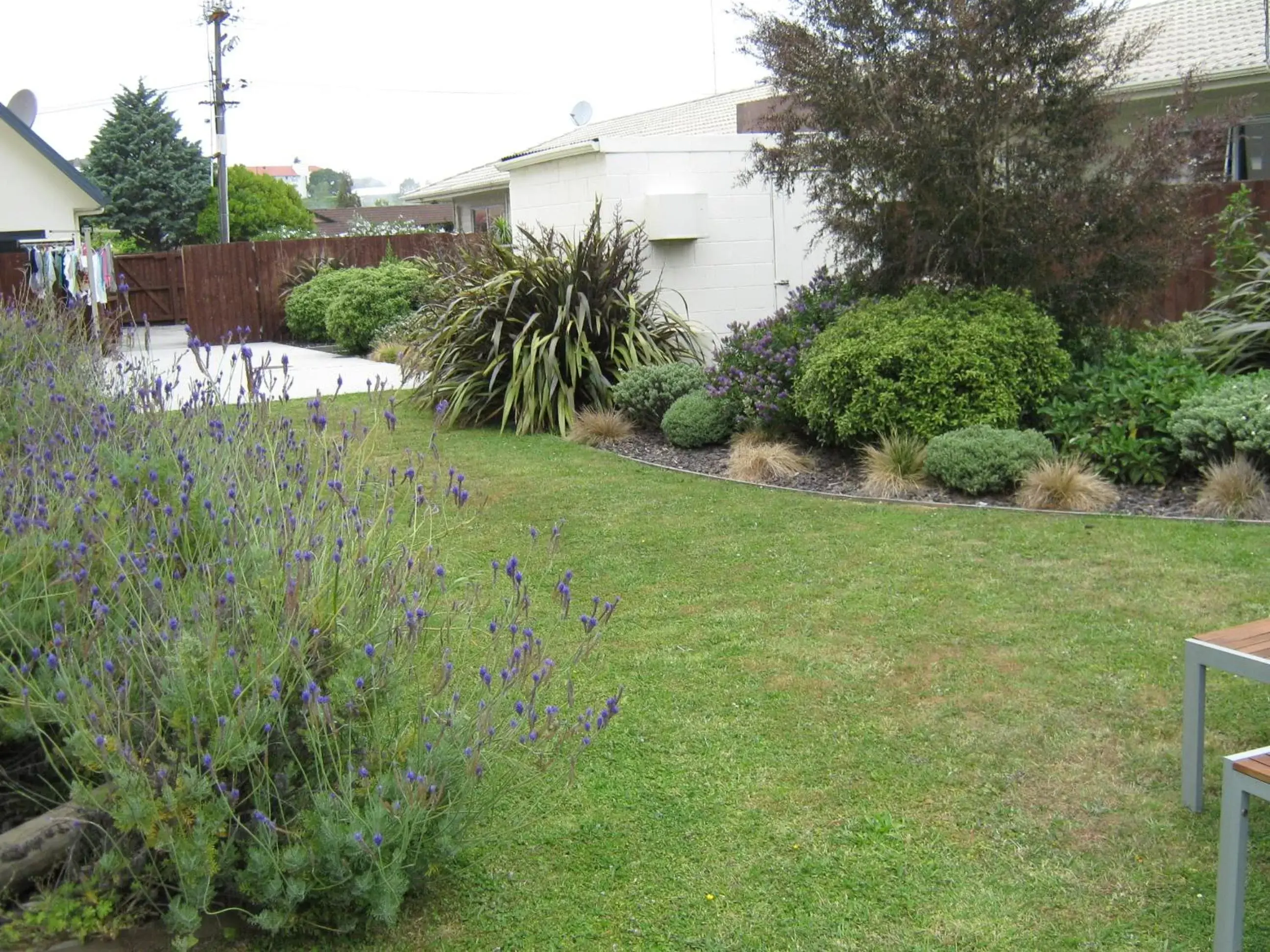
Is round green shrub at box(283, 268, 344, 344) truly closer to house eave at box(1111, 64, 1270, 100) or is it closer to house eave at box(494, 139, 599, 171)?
house eave at box(494, 139, 599, 171)

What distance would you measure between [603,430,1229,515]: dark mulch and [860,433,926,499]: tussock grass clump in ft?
0.31

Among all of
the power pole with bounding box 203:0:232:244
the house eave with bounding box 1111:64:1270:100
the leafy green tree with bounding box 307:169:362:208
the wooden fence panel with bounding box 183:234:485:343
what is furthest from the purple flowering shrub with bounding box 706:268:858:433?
the leafy green tree with bounding box 307:169:362:208

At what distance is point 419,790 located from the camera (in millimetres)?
2957

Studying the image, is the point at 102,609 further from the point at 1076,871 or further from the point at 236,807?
the point at 1076,871

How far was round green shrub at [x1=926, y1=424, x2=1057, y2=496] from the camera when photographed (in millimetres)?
7691

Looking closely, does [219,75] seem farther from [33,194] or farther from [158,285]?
[33,194]

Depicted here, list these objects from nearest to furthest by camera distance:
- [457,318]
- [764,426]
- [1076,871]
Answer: [1076,871] → [764,426] → [457,318]

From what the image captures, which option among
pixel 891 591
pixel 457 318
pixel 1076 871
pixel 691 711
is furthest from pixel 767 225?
pixel 1076 871

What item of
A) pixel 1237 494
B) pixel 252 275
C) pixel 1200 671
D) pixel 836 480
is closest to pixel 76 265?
pixel 252 275

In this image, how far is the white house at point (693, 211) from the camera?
40.9 feet

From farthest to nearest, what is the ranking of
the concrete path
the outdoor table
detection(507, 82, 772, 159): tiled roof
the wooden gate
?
the wooden gate < detection(507, 82, 772, 159): tiled roof < the concrete path < the outdoor table

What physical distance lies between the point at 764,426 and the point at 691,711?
5.00 m

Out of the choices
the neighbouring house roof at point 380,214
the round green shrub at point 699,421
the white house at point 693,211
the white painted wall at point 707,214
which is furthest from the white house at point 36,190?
the neighbouring house roof at point 380,214

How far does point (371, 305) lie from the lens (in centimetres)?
1911
